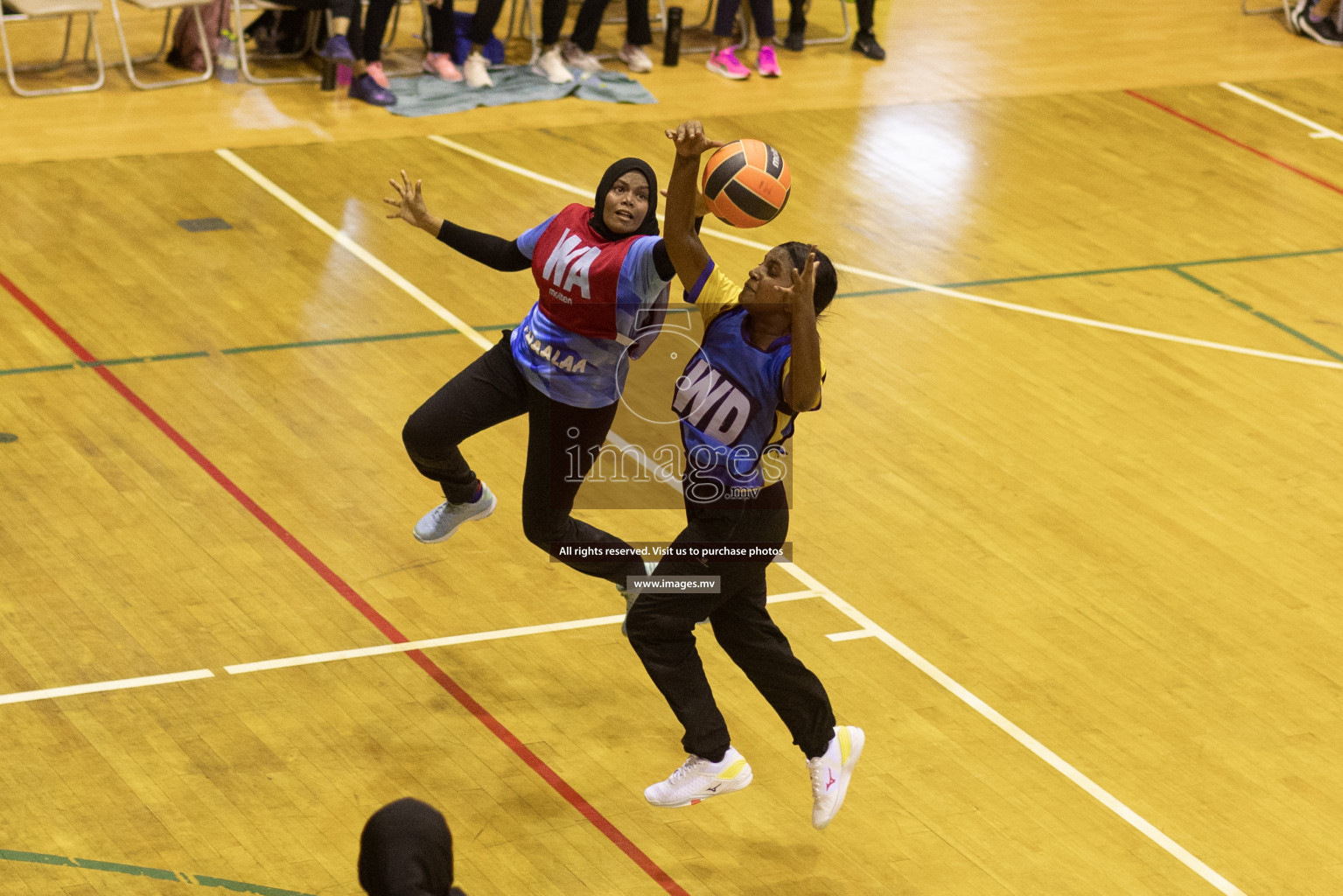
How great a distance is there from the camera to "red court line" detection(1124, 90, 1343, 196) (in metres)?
12.9

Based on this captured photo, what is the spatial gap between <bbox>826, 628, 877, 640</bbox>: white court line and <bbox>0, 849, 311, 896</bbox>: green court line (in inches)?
102

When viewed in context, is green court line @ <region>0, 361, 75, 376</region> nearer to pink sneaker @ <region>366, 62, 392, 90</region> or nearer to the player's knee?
the player's knee

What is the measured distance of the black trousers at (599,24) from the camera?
13578mm

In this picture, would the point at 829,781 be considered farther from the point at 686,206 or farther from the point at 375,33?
the point at 375,33

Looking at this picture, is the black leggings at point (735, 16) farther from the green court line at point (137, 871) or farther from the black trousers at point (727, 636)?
the green court line at point (137, 871)

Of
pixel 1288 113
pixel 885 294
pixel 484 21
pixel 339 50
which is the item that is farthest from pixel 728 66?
pixel 1288 113

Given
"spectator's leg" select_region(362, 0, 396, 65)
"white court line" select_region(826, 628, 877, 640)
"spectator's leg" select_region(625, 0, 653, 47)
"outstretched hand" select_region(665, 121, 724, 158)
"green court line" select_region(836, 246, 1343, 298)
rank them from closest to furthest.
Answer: "outstretched hand" select_region(665, 121, 724, 158) < "white court line" select_region(826, 628, 877, 640) < "green court line" select_region(836, 246, 1343, 298) < "spectator's leg" select_region(362, 0, 396, 65) < "spectator's leg" select_region(625, 0, 653, 47)

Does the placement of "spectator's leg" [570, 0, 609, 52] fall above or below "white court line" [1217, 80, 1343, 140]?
above

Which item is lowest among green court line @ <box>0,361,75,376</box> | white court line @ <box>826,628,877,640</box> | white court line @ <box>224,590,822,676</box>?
white court line @ <box>224,590,822,676</box>

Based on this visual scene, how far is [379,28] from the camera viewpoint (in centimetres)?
1266

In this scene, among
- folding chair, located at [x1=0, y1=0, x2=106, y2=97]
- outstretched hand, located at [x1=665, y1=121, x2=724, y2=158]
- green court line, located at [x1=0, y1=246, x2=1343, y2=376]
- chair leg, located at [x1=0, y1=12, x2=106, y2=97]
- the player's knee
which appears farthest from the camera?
chair leg, located at [x1=0, y1=12, x2=106, y2=97]

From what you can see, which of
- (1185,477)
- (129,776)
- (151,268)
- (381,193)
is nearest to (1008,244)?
(1185,477)

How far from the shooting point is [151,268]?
9828 mm

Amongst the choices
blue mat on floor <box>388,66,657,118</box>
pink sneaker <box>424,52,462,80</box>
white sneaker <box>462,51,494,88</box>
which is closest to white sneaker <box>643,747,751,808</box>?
blue mat on floor <box>388,66,657,118</box>
